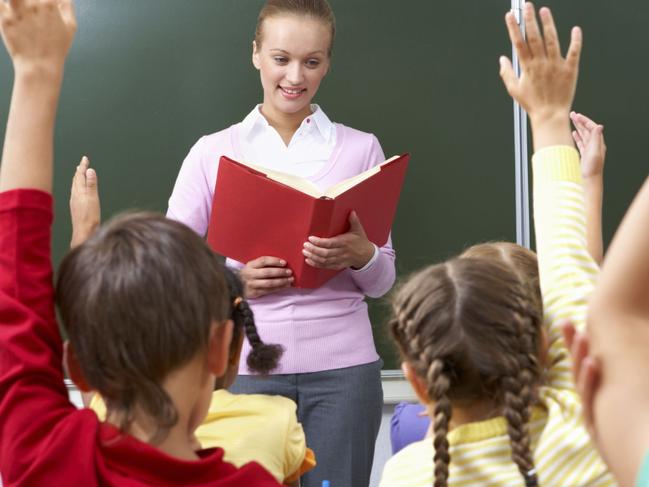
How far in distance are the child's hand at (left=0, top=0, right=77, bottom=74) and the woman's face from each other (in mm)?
1318

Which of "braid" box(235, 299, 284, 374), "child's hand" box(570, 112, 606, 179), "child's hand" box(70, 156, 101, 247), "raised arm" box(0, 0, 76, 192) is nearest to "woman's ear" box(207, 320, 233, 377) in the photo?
"raised arm" box(0, 0, 76, 192)

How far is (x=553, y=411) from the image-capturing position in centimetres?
117

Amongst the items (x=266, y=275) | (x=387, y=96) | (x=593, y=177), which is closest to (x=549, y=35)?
(x=593, y=177)

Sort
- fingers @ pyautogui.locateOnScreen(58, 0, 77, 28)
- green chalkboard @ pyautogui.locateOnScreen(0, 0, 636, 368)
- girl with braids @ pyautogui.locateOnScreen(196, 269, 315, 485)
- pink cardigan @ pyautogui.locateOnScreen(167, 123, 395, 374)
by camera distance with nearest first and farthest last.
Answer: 1. fingers @ pyautogui.locateOnScreen(58, 0, 77, 28)
2. girl with braids @ pyautogui.locateOnScreen(196, 269, 315, 485)
3. pink cardigan @ pyautogui.locateOnScreen(167, 123, 395, 374)
4. green chalkboard @ pyautogui.locateOnScreen(0, 0, 636, 368)

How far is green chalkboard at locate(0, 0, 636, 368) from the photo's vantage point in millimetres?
3135

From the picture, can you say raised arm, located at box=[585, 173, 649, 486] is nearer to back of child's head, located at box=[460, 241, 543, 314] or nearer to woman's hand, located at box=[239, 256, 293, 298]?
back of child's head, located at box=[460, 241, 543, 314]

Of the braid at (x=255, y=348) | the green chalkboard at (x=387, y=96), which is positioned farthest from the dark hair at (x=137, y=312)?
the green chalkboard at (x=387, y=96)

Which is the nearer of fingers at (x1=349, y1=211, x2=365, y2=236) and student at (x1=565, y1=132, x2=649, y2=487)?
student at (x1=565, y1=132, x2=649, y2=487)

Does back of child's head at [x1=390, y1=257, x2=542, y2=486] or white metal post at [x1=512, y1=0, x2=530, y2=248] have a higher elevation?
back of child's head at [x1=390, y1=257, x2=542, y2=486]

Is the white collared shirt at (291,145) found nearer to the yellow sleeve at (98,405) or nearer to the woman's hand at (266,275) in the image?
the woman's hand at (266,275)

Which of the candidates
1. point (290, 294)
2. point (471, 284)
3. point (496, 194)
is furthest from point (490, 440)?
point (496, 194)

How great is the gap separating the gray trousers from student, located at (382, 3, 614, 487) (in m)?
0.97

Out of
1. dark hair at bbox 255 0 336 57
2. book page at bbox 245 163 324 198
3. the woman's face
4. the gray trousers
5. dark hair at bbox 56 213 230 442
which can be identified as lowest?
the gray trousers

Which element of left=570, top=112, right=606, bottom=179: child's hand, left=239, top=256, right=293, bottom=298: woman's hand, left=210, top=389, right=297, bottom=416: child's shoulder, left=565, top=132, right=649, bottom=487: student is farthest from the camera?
left=239, top=256, right=293, bottom=298: woman's hand
